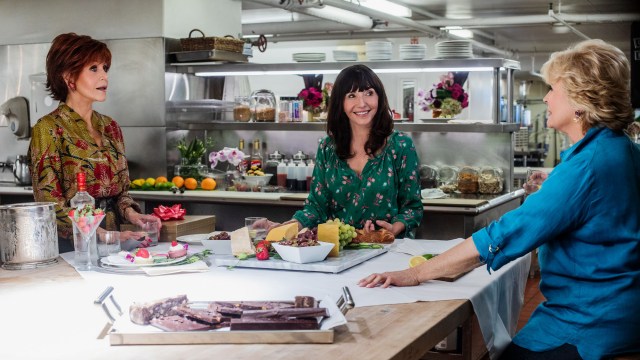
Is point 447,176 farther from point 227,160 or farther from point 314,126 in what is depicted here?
point 227,160

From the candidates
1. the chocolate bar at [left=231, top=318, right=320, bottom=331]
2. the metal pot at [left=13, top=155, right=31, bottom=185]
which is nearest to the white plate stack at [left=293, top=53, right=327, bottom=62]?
the metal pot at [left=13, top=155, right=31, bottom=185]

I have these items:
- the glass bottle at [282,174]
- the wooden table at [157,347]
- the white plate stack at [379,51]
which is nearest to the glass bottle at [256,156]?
the glass bottle at [282,174]

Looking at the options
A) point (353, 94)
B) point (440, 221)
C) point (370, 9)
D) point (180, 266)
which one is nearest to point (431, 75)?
point (370, 9)

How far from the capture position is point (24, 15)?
7.33 m

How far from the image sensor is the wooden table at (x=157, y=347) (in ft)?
5.98

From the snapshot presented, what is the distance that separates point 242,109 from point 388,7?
5.96 meters

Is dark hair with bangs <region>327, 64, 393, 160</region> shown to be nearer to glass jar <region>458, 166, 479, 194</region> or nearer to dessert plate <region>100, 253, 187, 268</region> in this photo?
dessert plate <region>100, 253, 187, 268</region>

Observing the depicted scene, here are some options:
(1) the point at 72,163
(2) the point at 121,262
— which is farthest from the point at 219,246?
(1) the point at 72,163

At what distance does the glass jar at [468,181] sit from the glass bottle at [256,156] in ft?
5.47

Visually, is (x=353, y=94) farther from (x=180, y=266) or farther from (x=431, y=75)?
(x=431, y=75)

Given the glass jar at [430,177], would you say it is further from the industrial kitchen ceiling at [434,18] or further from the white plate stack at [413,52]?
the industrial kitchen ceiling at [434,18]

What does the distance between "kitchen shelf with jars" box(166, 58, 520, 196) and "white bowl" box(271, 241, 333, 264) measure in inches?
124

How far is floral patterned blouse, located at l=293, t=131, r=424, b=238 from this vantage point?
3867 mm

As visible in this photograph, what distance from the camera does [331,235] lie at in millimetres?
2947
